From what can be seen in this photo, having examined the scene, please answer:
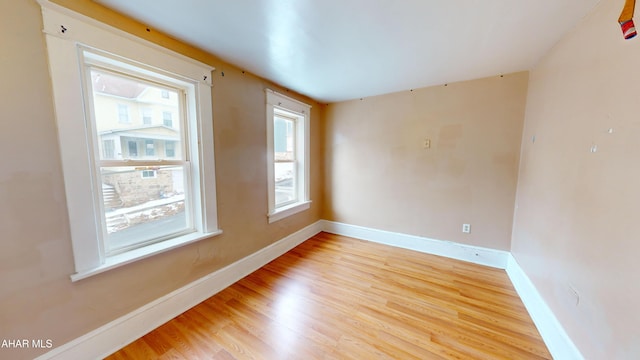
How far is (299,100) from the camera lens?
10.2ft

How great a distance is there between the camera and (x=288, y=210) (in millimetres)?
3023

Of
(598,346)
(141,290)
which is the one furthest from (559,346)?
(141,290)

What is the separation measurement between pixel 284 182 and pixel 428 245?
7.48ft

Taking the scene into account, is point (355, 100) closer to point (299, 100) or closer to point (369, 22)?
point (299, 100)

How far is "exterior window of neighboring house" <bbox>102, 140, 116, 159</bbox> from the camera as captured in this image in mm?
1442

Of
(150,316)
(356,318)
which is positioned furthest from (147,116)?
(356,318)

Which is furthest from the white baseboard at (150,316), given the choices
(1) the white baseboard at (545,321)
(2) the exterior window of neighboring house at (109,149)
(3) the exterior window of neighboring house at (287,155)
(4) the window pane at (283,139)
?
(1) the white baseboard at (545,321)

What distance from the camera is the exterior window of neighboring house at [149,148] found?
1653 millimetres

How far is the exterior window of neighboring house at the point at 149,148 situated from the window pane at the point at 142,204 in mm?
127

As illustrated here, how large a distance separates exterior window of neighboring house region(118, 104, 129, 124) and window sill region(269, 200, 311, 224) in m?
1.67

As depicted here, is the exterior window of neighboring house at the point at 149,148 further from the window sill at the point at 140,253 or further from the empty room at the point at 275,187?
the window sill at the point at 140,253

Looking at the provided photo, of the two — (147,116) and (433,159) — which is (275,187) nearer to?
(147,116)

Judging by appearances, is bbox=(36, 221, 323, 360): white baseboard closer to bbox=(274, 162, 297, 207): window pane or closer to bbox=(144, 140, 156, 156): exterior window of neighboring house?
bbox=(274, 162, 297, 207): window pane

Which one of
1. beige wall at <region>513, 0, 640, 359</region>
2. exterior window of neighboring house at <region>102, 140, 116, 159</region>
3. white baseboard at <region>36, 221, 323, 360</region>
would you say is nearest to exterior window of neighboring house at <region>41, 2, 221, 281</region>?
exterior window of neighboring house at <region>102, 140, 116, 159</region>
